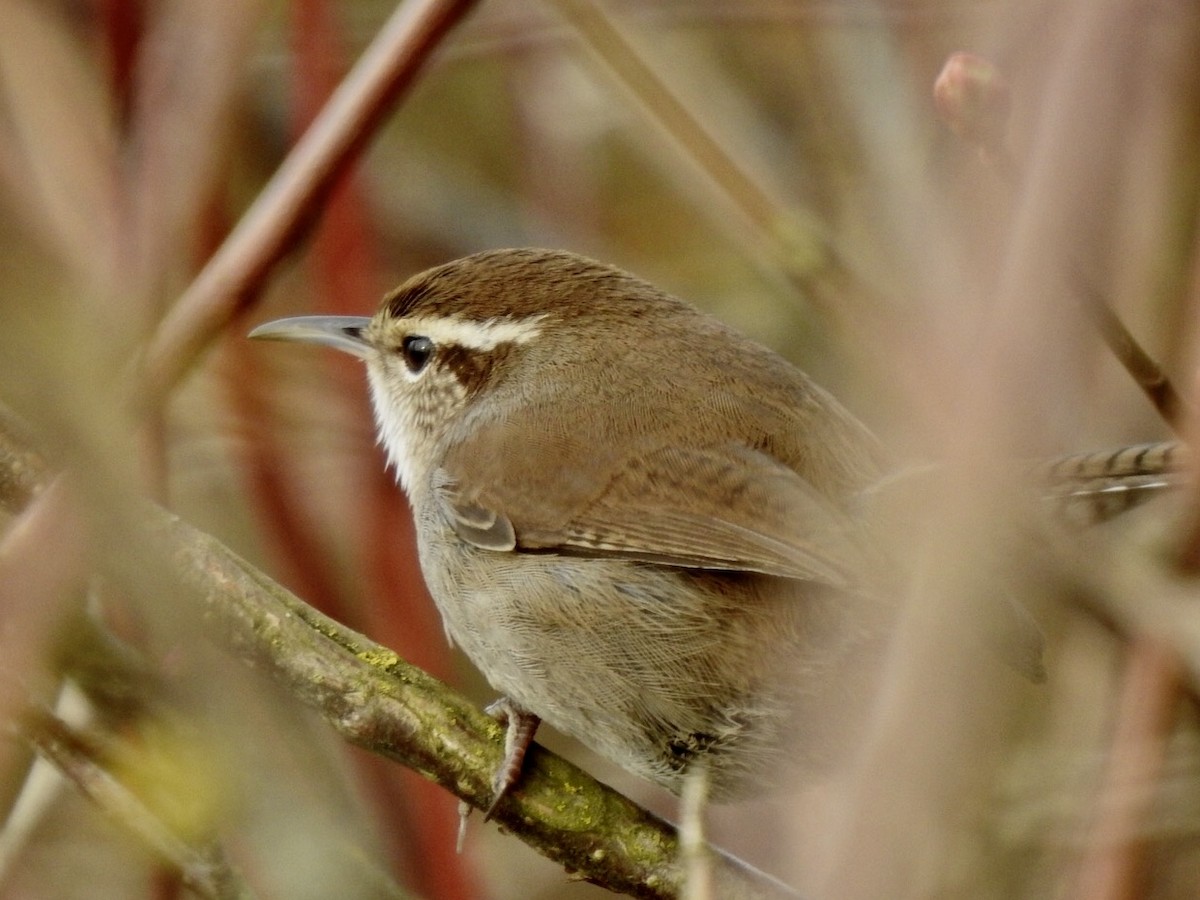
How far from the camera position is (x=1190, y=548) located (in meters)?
2.18

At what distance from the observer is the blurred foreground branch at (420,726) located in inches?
88.8

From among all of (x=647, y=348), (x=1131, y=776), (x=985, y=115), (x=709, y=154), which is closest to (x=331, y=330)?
(x=647, y=348)

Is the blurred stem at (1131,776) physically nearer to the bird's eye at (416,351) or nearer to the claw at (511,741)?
the claw at (511,741)

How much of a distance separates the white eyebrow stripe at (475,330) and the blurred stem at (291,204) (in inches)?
37.3

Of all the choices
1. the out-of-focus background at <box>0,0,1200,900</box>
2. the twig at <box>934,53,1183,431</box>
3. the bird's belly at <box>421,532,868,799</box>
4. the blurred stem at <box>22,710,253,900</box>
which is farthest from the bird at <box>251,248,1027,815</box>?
the twig at <box>934,53,1183,431</box>

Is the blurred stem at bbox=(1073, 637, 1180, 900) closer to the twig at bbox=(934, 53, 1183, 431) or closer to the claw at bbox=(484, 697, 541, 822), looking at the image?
the twig at bbox=(934, 53, 1183, 431)

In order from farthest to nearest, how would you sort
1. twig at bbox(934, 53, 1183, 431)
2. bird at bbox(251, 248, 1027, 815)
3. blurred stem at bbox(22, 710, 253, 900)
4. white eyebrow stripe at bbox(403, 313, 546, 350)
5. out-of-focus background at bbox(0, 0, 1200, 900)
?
white eyebrow stripe at bbox(403, 313, 546, 350) < bird at bbox(251, 248, 1027, 815) < blurred stem at bbox(22, 710, 253, 900) < twig at bbox(934, 53, 1183, 431) < out-of-focus background at bbox(0, 0, 1200, 900)

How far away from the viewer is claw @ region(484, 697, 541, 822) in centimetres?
243

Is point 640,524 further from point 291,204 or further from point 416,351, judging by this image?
point 416,351

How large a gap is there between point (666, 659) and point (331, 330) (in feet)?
4.19

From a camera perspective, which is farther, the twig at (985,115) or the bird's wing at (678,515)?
the bird's wing at (678,515)

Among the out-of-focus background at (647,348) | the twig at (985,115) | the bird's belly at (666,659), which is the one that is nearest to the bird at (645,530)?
the bird's belly at (666,659)

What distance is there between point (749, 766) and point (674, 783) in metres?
0.17

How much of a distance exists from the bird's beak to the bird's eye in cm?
10
